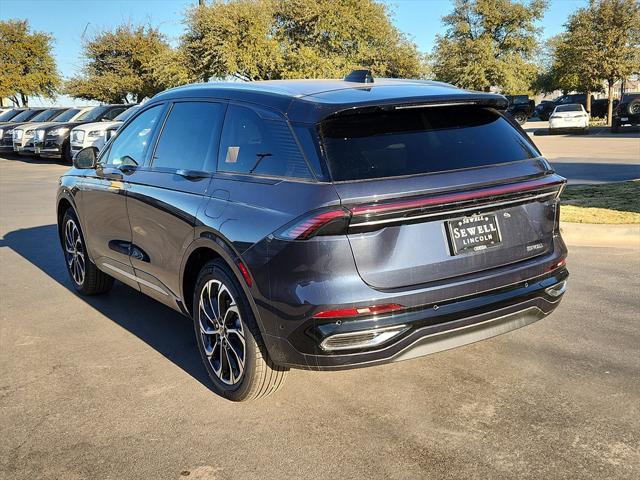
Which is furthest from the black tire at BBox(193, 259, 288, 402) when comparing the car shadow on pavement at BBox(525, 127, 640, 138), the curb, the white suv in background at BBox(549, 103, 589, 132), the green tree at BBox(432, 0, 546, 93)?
the green tree at BBox(432, 0, 546, 93)

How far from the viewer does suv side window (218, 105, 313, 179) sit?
329 cm

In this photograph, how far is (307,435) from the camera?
3.37 meters

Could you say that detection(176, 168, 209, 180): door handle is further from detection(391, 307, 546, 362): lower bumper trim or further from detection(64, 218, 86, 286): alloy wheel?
detection(64, 218, 86, 286): alloy wheel

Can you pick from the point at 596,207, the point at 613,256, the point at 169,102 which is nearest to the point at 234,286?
the point at 169,102

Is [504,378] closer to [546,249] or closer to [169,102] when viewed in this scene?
[546,249]

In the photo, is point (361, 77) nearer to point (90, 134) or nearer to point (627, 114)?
point (90, 134)

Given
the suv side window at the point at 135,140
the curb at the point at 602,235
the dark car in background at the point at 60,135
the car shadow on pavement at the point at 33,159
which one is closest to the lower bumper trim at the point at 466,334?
the suv side window at the point at 135,140

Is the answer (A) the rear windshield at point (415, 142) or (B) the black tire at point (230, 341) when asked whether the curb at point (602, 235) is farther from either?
(B) the black tire at point (230, 341)

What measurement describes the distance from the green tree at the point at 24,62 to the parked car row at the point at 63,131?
19815 millimetres

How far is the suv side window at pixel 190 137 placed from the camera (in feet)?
12.9

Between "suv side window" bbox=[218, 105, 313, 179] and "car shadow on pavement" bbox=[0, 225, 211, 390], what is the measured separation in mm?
1435

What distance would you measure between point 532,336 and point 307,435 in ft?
6.76

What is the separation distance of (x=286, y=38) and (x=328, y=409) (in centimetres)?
2938

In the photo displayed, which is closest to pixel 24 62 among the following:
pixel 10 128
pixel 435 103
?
pixel 10 128
